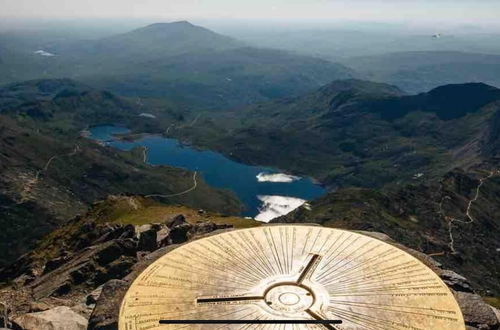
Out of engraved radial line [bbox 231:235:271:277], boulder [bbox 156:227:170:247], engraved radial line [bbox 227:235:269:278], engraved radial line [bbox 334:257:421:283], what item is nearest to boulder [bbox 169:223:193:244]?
boulder [bbox 156:227:170:247]

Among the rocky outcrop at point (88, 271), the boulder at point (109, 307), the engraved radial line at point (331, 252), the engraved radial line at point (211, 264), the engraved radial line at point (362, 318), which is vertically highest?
the engraved radial line at point (362, 318)

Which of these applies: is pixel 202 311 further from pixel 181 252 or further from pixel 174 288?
pixel 181 252

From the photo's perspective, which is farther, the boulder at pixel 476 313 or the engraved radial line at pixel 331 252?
the engraved radial line at pixel 331 252

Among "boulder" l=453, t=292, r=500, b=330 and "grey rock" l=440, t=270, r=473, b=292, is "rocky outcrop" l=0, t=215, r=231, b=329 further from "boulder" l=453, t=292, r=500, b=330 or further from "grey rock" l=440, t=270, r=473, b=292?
"boulder" l=453, t=292, r=500, b=330

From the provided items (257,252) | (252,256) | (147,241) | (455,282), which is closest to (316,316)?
(252,256)

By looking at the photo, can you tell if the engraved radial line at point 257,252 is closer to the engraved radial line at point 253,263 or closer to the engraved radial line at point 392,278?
the engraved radial line at point 253,263

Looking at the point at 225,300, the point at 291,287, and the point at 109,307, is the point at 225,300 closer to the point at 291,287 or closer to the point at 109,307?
the point at 291,287

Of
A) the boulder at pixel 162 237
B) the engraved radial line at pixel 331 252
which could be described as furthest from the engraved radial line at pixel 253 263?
the boulder at pixel 162 237
